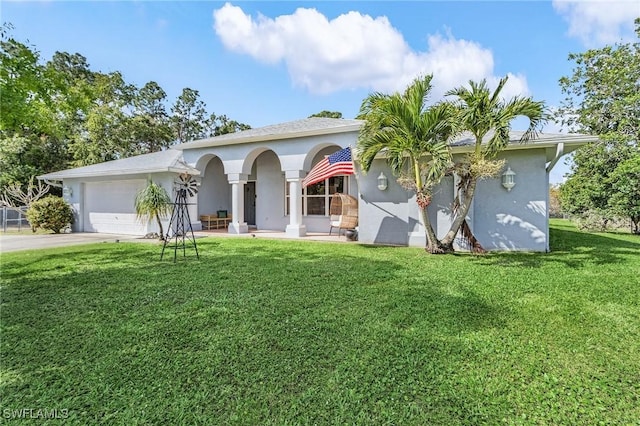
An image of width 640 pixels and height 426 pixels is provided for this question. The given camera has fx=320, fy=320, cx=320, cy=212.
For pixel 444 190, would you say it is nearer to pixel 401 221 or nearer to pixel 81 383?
pixel 401 221

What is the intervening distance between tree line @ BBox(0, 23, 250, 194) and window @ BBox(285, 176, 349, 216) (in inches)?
380

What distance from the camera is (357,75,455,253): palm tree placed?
29.8 feet

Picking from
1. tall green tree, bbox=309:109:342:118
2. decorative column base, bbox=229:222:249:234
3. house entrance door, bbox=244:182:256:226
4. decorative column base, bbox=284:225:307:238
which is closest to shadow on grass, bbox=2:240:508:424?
decorative column base, bbox=284:225:307:238

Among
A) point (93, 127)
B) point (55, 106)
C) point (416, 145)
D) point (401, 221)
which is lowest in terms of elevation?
point (401, 221)

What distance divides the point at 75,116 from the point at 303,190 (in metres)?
26.2

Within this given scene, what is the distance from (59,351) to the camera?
394 centimetres

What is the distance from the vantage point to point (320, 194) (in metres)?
16.5

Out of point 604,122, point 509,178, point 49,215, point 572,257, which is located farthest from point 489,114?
point 49,215

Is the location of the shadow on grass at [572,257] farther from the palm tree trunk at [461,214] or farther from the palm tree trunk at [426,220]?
the palm tree trunk at [426,220]

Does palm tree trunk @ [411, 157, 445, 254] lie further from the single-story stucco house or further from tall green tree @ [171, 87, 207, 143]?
tall green tree @ [171, 87, 207, 143]

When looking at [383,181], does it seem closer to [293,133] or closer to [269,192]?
[293,133]

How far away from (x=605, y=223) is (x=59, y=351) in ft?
84.0

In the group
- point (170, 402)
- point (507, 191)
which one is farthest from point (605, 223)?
point (170, 402)

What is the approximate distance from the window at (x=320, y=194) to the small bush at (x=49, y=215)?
39.8 ft
